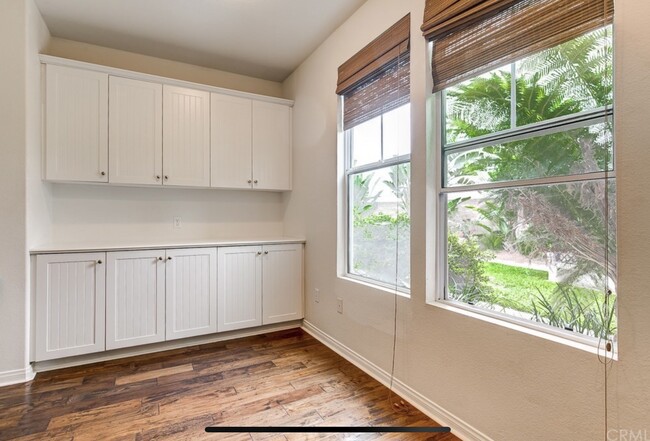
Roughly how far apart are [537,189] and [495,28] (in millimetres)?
775

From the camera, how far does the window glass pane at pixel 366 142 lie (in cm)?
241

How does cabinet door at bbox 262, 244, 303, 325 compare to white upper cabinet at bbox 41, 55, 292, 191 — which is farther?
cabinet door at bbox 262, 244, 303, 325

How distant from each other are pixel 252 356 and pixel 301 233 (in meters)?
1.24

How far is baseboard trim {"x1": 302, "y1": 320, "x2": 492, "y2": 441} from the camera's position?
1.63 m

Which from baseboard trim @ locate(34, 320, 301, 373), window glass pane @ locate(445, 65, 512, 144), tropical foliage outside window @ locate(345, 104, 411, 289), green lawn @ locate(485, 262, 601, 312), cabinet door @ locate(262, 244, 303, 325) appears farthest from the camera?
cabinet door @ locate(262, 244, 303, 325)

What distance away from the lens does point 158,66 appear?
10.4 ft

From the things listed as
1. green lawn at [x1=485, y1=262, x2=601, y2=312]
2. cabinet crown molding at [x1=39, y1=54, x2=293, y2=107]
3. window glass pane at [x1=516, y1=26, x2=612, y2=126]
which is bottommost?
green lawn at [x1=485, y1=262, x2=601, y2=312]

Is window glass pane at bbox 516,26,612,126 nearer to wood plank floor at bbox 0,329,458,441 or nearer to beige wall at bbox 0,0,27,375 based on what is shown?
wood plank floor at bbox 0,329,458,441

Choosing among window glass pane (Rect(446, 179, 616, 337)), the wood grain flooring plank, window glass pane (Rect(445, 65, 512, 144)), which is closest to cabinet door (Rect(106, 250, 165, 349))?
the wood grain flooring plank

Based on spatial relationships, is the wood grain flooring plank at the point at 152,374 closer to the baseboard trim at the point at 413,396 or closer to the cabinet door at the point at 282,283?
the cabinet door at the point at 282,283

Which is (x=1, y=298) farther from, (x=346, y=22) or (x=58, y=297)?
(x=346, y=22)

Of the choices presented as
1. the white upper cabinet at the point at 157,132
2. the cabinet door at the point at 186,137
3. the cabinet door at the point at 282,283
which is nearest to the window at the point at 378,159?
the cabinet door at the point at 282,283

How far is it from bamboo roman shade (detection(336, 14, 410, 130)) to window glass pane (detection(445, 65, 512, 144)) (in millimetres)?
341

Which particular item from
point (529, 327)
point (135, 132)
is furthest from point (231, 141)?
point (529, 327)
